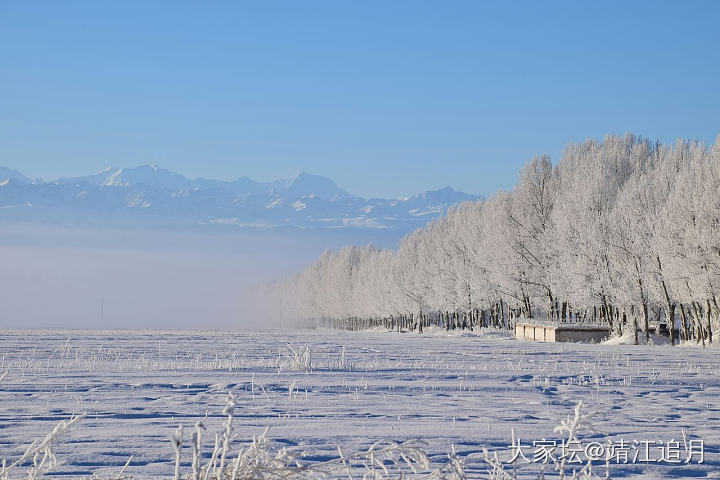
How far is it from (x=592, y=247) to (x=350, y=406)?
29.4m

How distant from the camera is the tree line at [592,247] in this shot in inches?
1118

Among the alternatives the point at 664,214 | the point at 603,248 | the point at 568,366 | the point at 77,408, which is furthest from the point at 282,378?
the point at 603,248

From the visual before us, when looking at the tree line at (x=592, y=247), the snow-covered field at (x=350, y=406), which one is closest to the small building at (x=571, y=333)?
the tree line at (x=592, y=247)

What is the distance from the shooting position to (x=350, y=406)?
30.2 ft

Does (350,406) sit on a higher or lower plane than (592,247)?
lower

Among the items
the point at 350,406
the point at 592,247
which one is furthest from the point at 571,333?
the point at 350,406

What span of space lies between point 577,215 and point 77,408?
32.7 m

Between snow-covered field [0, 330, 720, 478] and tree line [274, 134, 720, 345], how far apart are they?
13.4 metres

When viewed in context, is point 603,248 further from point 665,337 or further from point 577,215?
point 665,337

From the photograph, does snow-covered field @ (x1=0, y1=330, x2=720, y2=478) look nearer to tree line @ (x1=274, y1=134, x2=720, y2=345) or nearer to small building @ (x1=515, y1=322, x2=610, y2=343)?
tree line @ (x1=274, y1=134, x2=720, y2=345)

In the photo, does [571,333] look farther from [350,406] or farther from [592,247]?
[350,406]

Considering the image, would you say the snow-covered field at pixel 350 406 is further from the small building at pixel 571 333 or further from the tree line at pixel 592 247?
the small building at pixel 571 333

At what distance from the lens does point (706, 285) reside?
26.7 metres

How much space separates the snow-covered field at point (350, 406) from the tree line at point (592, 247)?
13.4 metres
